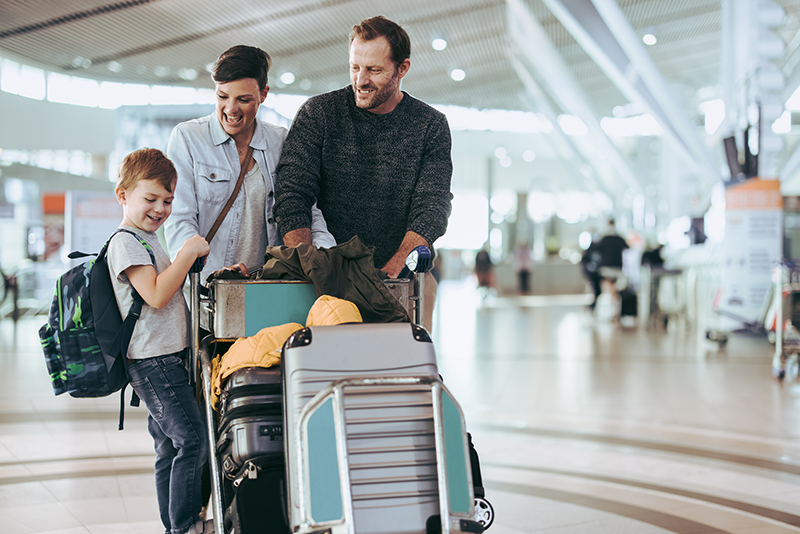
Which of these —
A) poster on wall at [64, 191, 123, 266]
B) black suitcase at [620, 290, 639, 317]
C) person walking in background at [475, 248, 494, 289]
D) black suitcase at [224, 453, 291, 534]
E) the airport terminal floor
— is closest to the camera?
black suitcase at [224, 453, 291, 534]

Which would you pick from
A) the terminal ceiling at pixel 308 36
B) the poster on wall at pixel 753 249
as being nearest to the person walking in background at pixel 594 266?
the terminal ceiling at pixel 308 36

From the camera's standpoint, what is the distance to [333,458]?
1602mm

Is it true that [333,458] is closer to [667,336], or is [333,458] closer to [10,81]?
[10,81]

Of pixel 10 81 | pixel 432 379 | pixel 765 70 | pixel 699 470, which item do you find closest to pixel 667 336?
pixel 765 70

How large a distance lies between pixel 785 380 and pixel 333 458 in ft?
20.8

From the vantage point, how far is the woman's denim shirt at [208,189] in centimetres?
230

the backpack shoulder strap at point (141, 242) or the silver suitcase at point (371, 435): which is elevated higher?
the backpack shoulder strap at point (141, 242)

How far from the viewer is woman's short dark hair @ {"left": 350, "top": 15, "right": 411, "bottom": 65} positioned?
2.18 meters

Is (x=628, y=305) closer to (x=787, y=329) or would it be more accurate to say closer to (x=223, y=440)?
(x=787, y=329)

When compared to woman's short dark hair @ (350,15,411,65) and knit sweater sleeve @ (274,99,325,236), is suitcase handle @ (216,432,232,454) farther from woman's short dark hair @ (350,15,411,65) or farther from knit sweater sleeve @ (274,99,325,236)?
woman's short dark hair @ (350,15,411,65)

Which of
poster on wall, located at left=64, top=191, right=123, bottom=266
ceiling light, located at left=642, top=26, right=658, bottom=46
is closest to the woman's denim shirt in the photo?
poster on wall, located at left=64, top=191, right=123, bottom=266

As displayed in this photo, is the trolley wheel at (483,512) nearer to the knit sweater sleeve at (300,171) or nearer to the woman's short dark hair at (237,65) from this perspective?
the knit sweater sleeve at (300,171)

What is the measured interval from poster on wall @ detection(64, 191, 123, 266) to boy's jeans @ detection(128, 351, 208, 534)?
586 cm

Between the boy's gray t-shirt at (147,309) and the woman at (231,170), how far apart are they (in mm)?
141
